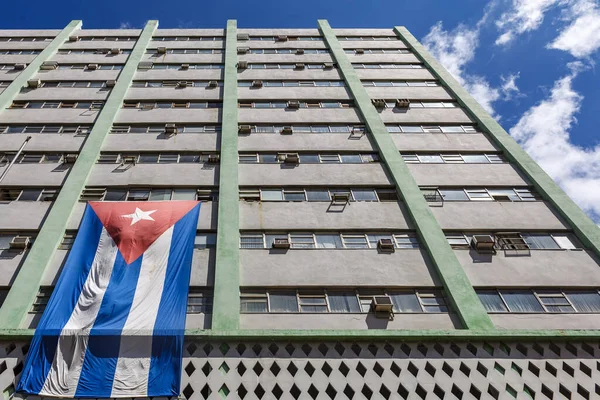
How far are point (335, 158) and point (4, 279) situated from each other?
15524mm

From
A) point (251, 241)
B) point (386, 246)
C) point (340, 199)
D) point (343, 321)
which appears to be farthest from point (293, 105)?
point (343, 321)

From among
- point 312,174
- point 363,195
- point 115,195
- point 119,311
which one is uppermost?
point 312,174

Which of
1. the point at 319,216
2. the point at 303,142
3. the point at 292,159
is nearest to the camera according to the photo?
the point at 319,216

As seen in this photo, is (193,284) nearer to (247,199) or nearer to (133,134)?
(247,199)

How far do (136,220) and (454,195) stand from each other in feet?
46.9

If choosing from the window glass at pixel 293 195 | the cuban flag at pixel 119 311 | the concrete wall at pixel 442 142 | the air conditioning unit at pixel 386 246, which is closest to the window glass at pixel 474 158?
the concrete wall at pixel 442 142

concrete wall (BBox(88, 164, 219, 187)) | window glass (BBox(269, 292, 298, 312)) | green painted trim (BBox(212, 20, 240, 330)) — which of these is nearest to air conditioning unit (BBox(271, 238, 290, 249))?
green painted trim (BBox(212, 20, 240, 330))

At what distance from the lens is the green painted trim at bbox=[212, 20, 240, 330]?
1427cm

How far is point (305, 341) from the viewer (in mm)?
13125

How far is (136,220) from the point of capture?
1662 cm

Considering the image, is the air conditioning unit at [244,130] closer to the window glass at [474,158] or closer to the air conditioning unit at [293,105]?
the air conditioning unit at [293,105]

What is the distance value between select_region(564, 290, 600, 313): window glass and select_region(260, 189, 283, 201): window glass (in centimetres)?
1232

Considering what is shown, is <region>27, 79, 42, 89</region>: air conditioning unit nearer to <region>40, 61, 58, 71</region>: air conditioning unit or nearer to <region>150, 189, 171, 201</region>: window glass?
<region>40, 61, 58, 71</region>: air conditioning unit

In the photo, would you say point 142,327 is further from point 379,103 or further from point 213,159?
point 379,103
